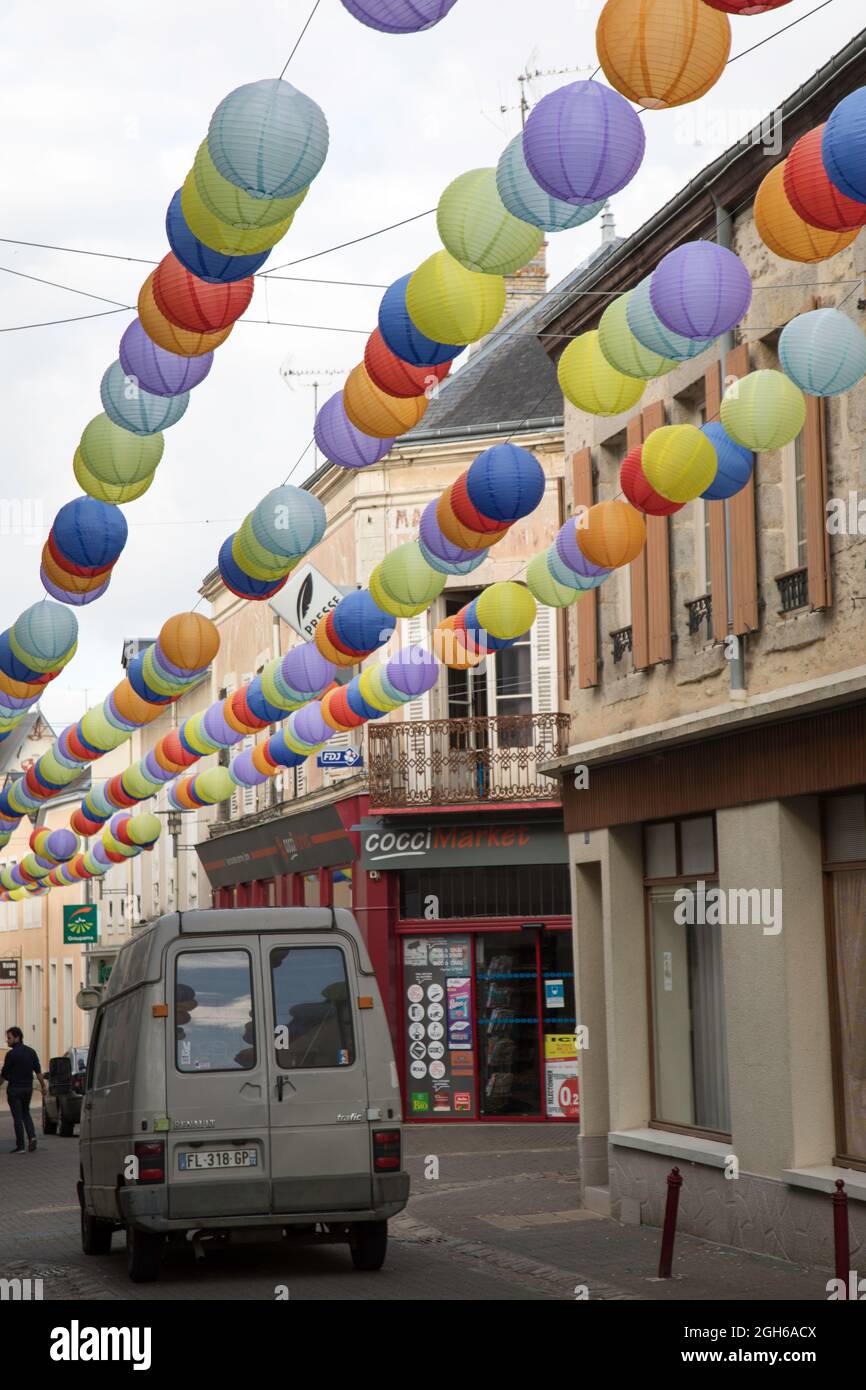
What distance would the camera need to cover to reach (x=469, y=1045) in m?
29.4

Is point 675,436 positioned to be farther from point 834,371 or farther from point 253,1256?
point 253,1256

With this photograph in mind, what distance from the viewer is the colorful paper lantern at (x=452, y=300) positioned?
31.7ft

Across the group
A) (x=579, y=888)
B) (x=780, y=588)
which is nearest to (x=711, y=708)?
(x=780, y=588)

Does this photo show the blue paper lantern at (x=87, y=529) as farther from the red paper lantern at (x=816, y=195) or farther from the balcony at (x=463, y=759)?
the balcony at (x=463, y=759)

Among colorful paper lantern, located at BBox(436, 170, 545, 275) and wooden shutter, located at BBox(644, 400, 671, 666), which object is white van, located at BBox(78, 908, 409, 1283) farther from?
colorful paper lantern, located at BBox(436, 170, 545, 275)

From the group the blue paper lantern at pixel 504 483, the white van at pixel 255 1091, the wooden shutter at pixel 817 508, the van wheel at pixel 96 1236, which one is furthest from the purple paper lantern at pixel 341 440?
the van wheel at pixel 96 1236

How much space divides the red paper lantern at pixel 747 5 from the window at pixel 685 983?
938 cm

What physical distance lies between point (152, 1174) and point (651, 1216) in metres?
5.10

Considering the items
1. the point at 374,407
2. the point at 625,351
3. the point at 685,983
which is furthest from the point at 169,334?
the point at 685,983

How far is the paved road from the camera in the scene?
1261 centimetres

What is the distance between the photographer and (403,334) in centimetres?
1017

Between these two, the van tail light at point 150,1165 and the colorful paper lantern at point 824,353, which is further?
the van tail light at point 150,1165

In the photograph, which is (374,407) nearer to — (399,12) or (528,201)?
(528,201)

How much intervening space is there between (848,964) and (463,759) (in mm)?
16402
